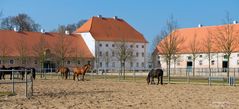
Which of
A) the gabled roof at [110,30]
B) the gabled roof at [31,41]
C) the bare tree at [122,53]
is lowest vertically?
the bare tree at [122,53]

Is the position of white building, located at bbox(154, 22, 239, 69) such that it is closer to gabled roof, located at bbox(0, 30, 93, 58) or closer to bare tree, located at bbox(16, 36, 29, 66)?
gabled roof, located at bbox(0, 30, 93, 58)

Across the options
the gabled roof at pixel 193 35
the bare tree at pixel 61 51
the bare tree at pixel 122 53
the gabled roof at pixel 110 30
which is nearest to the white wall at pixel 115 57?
the gabled roof at pixel 110 30

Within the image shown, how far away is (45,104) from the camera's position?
1708cm

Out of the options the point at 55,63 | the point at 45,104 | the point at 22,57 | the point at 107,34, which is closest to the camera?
the point at 45,104

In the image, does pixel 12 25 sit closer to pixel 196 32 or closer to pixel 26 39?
pixel 26 39

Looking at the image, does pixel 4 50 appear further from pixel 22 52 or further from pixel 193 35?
pixel 193 35

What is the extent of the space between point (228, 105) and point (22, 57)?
5329 centimetres

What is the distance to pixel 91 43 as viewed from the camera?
319 ft

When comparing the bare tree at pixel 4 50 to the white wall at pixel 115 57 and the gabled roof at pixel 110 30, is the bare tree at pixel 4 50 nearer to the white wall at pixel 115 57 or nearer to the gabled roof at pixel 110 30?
the white wall at pixel 115 57

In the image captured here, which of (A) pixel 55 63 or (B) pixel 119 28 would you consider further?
(B) pixel 119 28

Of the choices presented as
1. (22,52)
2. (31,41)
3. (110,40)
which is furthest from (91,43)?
(22,52)

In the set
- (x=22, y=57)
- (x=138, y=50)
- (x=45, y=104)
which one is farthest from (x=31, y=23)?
(x=45, y=104)

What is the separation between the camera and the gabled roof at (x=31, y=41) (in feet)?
272

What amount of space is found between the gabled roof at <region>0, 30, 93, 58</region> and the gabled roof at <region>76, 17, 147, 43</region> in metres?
4.83
